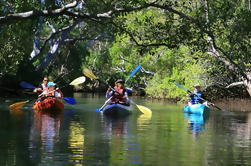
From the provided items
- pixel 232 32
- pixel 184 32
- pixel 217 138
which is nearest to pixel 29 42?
pixel 232 32

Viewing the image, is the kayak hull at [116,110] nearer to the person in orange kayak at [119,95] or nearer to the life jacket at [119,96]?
the person in orange kayak at [119,95]

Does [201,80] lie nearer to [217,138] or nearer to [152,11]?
[152,11]

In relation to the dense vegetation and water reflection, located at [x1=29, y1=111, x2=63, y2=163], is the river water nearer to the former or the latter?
water reflection, located at [x1=29, y1=111, x2=63, y2=163]

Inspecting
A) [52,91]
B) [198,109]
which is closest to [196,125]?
[198,109]

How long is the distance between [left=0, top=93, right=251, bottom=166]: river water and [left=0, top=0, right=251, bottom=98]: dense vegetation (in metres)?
2.86

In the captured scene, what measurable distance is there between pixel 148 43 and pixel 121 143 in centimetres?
796

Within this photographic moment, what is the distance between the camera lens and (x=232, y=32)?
32094 millimetres

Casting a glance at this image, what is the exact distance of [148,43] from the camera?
891 inches

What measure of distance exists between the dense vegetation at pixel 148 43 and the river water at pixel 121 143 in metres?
2.86

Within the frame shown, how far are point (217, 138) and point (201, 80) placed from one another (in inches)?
832

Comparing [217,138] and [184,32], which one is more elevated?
[184,32]

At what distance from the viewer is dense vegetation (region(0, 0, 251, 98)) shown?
24.4 meters

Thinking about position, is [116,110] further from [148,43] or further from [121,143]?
[121,143]

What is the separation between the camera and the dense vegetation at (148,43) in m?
24.4
